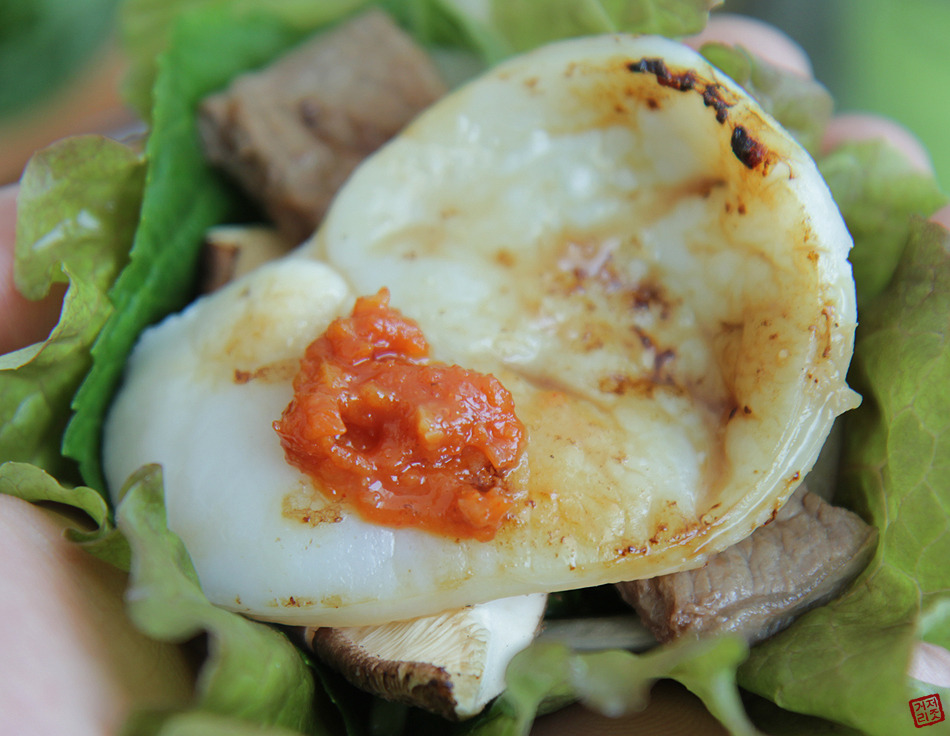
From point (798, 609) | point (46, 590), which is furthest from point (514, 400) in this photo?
point (46, 590)

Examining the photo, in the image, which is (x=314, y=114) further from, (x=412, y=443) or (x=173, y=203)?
(x=412, y=443)

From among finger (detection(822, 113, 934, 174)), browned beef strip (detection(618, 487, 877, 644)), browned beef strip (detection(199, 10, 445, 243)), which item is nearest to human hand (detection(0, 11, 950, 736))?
browned beef strip (detection(618, 487, 877, 644))

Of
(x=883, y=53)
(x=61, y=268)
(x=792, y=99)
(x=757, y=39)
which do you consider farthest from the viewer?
(x=883, y=53)

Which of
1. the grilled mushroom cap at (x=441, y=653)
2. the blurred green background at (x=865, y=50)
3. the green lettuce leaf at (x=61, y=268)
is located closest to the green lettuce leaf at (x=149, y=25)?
the green lettuce leaf at (x=61, y=268)

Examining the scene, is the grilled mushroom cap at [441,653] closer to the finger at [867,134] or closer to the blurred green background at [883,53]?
the finger at [867,134]

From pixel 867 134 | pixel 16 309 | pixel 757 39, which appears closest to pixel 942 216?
pixel 867 134

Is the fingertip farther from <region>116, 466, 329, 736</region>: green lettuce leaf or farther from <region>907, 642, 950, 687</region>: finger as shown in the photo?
<region>116, 466, 329, 736</region>: green lettuce leaf

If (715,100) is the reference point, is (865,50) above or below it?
below
